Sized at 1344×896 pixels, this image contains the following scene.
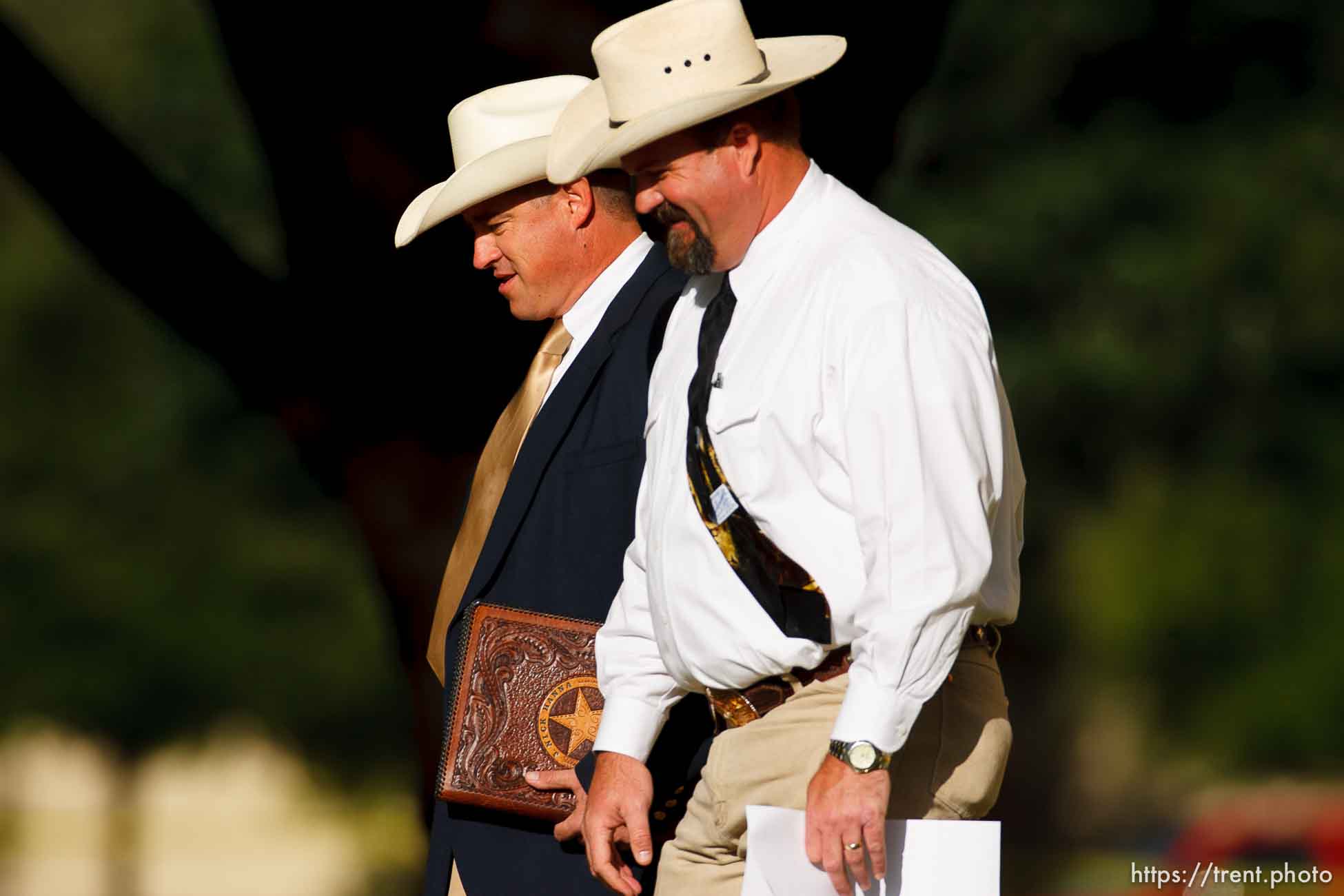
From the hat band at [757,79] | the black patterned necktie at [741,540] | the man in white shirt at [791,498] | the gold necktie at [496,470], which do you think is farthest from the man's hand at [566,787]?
the hat band at [757,79]

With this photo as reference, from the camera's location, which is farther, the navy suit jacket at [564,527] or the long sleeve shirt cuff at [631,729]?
the navy suit jacket at [564,527]

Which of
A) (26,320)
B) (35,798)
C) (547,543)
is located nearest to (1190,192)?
(547,543)

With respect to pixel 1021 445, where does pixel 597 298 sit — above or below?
above

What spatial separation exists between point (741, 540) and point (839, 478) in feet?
0.60

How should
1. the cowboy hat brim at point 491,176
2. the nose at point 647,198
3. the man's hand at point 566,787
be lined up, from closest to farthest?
the nose at point 647,198 < the man's hand at point 566,787 < the cowboy hat brim at point 491,176

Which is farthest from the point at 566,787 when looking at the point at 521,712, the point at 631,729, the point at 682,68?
the point at 682,68

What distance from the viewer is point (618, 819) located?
10.7ft

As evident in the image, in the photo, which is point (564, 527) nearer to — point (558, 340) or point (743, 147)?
point (558, 340)

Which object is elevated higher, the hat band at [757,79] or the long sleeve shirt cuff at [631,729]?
the hat band at [757,79]

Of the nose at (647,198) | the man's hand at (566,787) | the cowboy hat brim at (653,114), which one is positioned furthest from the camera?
the man's hand at (566,787)

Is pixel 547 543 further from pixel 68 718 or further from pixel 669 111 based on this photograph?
pixel 68 718

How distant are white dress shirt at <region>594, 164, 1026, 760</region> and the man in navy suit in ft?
0.73

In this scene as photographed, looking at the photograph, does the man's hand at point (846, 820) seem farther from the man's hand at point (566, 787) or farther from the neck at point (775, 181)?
the neck at point (775, 181)

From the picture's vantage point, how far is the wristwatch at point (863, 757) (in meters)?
2.73
